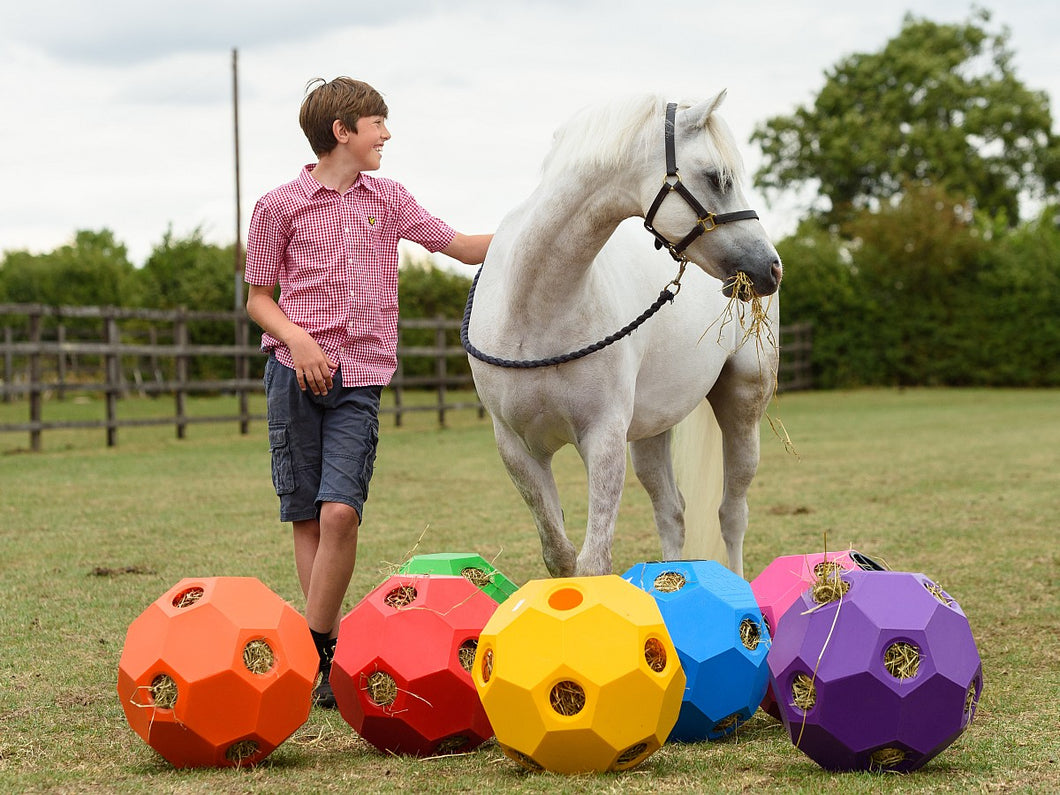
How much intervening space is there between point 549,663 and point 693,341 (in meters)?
1.85

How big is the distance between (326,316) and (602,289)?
0.87 meters

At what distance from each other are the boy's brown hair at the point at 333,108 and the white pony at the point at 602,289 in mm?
584

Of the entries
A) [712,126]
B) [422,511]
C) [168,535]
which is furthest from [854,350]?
[712,126]

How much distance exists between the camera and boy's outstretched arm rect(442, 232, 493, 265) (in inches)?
147

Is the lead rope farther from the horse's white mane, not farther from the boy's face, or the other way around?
the boy's face

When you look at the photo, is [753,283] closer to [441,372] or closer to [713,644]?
[713,644]

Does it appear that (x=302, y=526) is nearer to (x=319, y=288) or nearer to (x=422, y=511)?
(x=319, y=288)

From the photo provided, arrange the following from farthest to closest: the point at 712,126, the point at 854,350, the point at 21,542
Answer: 1. the point at 854,350
2. the point at 21,542
3. the point at 712,126

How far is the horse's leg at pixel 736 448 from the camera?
184 inches

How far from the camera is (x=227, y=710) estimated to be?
2643 millimetres

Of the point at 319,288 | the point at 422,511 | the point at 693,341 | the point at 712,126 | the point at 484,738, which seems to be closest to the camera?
the point at 484,738

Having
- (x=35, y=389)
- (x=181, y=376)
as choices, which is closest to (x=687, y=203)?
(x=35, y=389)

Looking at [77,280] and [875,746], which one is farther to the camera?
[77,280]

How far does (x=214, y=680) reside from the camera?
8.66ft
